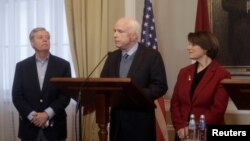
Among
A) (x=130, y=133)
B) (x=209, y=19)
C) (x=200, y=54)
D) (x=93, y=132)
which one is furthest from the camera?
(x=93, y=132)

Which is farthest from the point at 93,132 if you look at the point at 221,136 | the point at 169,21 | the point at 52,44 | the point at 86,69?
the point at 221,136

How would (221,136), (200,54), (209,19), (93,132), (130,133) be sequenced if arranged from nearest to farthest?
(221,136), (130,133), (200,54), (209,19), (93,132)

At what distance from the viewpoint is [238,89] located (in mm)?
2271

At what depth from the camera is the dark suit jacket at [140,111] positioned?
2.88 meters

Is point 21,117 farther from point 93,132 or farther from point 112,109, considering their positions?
point 93,132

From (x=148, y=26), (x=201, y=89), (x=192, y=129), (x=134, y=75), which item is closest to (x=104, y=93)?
(x=134, y=75)

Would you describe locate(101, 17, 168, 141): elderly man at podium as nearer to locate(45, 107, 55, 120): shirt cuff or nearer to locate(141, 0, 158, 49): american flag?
locate(45, 107, 55, 120): shirt cuff

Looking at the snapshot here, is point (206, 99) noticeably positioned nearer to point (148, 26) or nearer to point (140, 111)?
point (140, 111)

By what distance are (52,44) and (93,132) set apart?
122 cm

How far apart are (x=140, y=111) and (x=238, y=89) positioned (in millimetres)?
837

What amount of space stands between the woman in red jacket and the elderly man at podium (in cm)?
47

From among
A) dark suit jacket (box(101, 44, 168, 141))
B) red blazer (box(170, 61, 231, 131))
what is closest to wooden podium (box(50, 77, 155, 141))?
dark suit jacket (box(101, 44, 168, 141))

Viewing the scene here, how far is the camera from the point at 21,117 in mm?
3547

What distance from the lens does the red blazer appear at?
323 centimetres
